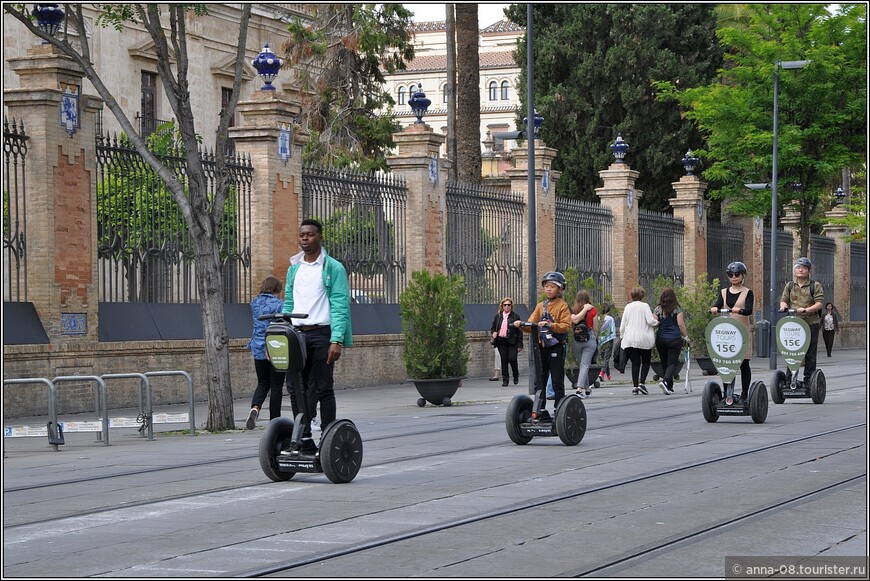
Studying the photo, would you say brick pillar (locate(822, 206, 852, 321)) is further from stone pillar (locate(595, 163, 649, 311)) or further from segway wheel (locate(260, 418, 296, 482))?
segway wheel (locate(260, 418, 296, 482))

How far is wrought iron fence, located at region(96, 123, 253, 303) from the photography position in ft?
66.2

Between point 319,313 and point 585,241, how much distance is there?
24020mm

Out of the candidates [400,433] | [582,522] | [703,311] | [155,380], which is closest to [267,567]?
[582,522]

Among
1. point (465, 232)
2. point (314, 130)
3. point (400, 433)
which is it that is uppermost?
point (314, 130)

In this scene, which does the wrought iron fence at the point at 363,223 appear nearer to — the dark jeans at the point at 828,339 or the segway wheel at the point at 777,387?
the segway wheel at the point at 777,387

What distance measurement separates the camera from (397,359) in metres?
26.6

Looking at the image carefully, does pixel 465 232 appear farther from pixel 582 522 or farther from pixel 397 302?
pixel 582 522

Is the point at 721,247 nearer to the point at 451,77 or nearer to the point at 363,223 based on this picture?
the point at 451,77

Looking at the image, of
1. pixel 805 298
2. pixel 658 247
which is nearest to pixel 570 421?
pixel 805 298

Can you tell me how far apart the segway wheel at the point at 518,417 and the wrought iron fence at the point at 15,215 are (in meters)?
8.38

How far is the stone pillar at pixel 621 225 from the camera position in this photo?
35312mm

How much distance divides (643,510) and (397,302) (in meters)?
17.9

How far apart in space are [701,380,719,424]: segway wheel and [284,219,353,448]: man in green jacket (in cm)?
619

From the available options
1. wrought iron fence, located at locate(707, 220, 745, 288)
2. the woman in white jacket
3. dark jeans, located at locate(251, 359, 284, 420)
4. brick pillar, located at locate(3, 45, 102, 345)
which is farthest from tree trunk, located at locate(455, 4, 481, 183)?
dark jeans, located at locate(251, 359, 284, 420)
